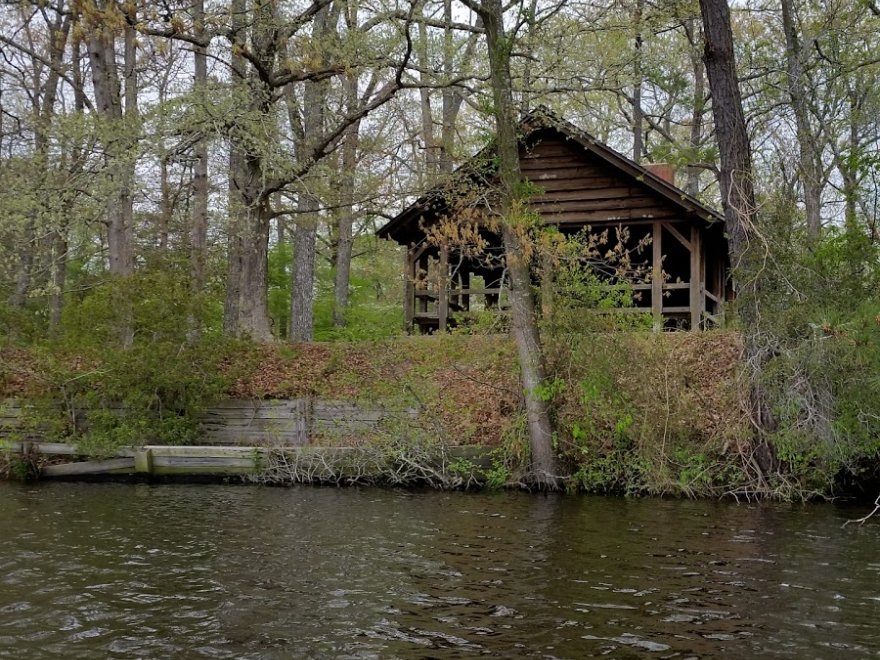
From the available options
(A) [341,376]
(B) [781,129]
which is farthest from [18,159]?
(B) [781,129]

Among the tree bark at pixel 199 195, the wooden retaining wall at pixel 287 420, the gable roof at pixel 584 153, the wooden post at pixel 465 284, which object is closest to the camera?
the wooden retaining wall at pixel 287 420

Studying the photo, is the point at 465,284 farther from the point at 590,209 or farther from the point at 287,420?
the point at 287,420

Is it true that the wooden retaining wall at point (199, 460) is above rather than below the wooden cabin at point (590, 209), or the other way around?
below

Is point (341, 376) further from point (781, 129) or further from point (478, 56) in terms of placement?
point (781, 129)

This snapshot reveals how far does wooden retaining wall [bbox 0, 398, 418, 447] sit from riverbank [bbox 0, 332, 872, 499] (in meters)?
0.03

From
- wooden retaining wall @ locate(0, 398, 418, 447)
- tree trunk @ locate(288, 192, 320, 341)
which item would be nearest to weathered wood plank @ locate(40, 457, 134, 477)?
wooden retaining wall @ locate(0, 398, 418, 447)

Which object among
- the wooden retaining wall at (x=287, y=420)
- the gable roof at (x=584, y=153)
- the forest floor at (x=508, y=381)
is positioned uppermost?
the gable roof at (x=584, y=153)

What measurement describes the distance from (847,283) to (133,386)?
11.6 m

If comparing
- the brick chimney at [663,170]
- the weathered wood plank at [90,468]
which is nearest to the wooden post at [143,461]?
the weathered wood plank at [90,468]

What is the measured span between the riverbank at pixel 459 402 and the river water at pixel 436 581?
1176 millimetres

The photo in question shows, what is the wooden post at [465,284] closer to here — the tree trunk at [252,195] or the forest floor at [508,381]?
the tree trunk at [252,195]

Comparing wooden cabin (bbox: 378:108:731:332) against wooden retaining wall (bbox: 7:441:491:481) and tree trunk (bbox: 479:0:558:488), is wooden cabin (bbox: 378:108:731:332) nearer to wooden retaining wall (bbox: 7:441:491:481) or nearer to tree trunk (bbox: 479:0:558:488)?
tree trunk (bbox: 479:0:558:488)

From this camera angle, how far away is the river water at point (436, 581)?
5.33m

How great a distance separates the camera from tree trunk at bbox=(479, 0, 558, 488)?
41.3 feet
